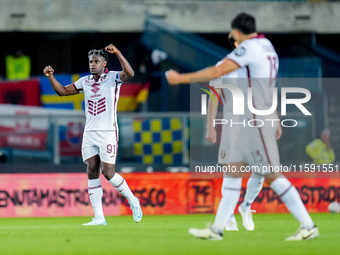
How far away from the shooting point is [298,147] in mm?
18547

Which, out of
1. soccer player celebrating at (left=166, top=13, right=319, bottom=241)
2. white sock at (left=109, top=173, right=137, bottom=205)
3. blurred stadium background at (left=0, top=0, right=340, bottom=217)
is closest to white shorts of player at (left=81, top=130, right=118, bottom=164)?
white sock at (left=109, top=173, right=137, bottom=205)

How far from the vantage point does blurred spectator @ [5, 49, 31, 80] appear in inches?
945

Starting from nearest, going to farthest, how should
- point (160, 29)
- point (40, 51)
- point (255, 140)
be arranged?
point (255, 140), point (160, 29), point (40, 51)

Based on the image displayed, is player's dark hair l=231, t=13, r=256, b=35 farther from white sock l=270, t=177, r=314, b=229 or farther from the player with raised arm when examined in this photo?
white sock l=270, t=177, r=314, b=229

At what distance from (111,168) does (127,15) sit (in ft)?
44.2

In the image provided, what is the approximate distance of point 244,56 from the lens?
7938 millimetres

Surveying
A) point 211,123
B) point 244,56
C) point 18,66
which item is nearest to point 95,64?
point 211,123

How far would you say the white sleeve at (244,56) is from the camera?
7.91 metres

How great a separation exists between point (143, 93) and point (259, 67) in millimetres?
13647

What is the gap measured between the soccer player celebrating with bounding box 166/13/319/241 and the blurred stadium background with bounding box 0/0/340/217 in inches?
285

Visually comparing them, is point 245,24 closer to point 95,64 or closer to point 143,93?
point 95,64

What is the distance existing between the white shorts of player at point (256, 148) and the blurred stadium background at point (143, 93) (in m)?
7.32

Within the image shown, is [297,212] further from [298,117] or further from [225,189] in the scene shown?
[298,117]

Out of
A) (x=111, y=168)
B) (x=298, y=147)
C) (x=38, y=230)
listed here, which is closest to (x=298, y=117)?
(x=298, y=147)
